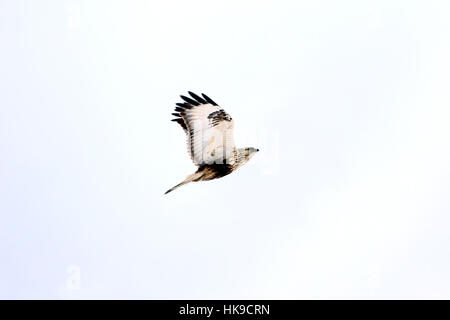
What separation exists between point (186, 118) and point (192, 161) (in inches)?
50.5

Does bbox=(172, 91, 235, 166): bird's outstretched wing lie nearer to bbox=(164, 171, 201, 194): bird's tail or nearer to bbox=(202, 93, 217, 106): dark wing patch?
bbox=(202, 93, 217, 106): dark wing patch

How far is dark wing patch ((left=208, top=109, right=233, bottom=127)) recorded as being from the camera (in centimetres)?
1758

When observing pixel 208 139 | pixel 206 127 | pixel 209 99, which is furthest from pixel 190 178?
pixel 209 99

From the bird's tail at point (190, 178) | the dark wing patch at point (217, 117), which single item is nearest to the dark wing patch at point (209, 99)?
the dark wing patch at point (217, 117)

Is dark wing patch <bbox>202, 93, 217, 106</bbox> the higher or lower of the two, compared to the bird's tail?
higher

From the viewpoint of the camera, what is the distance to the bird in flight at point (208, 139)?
58.0 ft

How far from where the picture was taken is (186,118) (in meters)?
17.9

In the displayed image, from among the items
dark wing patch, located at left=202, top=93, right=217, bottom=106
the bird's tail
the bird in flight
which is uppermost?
dark wing patch, located at left=202, top=93, right=217, bottom=106

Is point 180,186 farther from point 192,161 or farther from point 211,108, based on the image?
point 211,108

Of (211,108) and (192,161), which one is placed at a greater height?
(211,108)

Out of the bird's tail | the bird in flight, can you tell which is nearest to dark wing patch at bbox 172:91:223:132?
the bird in flight

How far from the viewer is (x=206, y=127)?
1777 centimetres

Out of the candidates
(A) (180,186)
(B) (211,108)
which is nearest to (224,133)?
(B) (211,108)

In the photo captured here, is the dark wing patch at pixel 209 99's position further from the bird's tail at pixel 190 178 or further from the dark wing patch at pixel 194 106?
the bird's tail at pixel 190 178
